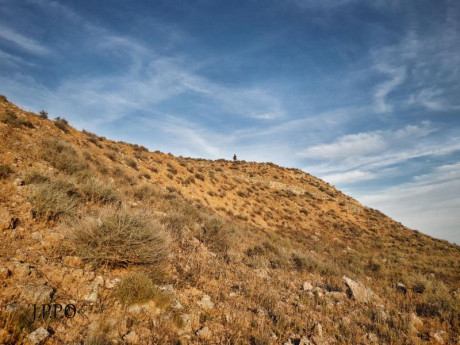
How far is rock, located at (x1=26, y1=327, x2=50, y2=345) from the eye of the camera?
2.91m

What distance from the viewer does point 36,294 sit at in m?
3.49

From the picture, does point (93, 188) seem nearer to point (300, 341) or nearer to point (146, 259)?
point (146, 259)

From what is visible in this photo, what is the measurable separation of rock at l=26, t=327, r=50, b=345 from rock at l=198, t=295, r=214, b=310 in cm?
253

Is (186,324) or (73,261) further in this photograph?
(73,261)

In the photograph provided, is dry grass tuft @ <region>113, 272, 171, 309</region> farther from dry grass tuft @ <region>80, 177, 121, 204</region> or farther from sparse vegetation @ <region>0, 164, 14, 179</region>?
sparse vegetation @ <region>0, 164, 14, 179</region>

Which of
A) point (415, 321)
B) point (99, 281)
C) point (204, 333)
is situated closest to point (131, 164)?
point (99, 281)

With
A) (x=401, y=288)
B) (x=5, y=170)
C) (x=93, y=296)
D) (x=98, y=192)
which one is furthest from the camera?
(x=401, y=288)

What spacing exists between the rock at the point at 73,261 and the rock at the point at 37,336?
155 cm

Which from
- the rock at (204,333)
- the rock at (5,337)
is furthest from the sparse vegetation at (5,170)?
the rock at (204,333)

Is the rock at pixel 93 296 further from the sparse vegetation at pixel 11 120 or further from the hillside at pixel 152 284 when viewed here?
the sparse vegetation at pixel 11 120

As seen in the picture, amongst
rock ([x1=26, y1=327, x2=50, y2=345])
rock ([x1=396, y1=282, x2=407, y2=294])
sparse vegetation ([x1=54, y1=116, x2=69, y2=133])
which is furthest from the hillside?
sparse vegetation ([x1=54, y1=116, x2=69, y2=133])

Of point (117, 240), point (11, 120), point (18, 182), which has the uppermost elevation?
point (11, 120)

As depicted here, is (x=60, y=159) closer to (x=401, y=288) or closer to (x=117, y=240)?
(x=117, y=240)

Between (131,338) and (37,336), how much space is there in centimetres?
110
